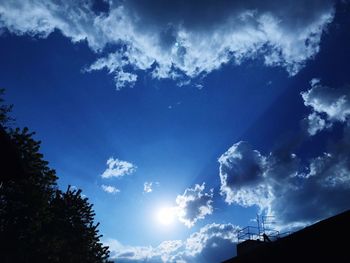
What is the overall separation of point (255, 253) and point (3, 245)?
52.3 feet

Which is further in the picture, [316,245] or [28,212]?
[28,212]

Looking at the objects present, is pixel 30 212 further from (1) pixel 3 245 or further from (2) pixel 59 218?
(2) pixel 59 218

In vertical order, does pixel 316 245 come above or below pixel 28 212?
below

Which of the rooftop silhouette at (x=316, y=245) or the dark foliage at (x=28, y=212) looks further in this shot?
the dark foliage at (x=28, y=212)

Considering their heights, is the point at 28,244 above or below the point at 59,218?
below

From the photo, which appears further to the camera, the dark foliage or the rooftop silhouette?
the dark foliage

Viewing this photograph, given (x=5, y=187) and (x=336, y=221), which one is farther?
(x=5, y=187)

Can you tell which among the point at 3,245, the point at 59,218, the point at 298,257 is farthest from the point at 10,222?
the point at 298,257

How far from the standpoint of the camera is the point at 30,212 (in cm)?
1967

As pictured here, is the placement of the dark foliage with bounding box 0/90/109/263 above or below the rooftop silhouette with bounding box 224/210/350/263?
above

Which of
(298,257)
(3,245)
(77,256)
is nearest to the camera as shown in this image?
(298,257)

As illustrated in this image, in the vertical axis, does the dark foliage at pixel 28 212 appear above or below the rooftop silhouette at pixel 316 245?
above

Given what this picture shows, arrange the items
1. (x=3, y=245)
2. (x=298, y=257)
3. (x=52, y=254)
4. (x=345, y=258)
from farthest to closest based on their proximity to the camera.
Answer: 1. (x=52, y=254)
2. (x=3, y=245)
3. (x=298, y=257)
4. (x=345, y=258)

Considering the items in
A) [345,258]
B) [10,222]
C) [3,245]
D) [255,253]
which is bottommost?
[345,258]
